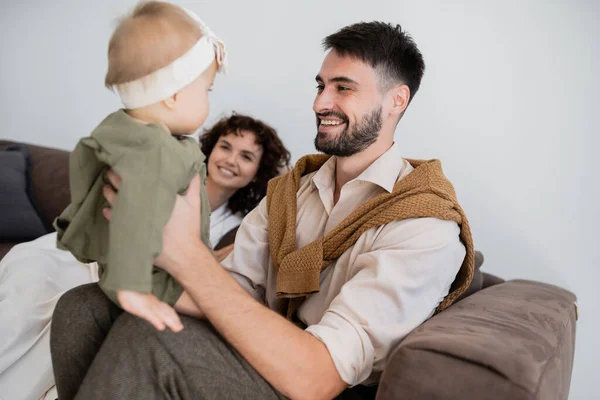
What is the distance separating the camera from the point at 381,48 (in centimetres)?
140

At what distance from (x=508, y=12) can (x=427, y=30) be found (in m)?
0.28

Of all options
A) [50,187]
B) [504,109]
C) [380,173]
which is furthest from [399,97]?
[50,187]

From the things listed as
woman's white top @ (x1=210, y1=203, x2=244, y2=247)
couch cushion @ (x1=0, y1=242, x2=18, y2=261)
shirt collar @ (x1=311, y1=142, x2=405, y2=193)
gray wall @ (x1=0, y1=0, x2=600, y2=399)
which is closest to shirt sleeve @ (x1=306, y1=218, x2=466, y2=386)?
shirt collar @ (x1=311, y1=142, x2=405, y2=193)

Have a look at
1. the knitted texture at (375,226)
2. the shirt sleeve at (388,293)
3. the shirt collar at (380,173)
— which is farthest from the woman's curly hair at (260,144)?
the shirt sleeve at (388,293)

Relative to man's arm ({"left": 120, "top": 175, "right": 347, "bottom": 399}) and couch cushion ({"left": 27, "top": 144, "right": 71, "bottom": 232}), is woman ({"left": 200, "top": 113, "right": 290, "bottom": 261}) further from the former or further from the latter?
man's arm ({"left": 120, "top": 175, "right": 347, "bottom": 399})

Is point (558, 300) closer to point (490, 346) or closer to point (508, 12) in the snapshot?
point (490, 346)

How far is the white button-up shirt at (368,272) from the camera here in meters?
1.02

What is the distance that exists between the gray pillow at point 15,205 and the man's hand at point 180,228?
1439 millimetres

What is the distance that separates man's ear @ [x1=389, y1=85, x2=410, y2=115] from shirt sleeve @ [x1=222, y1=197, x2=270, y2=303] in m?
0.50

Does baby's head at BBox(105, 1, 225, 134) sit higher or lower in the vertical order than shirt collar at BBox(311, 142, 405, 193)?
higher

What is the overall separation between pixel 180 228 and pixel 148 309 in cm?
21

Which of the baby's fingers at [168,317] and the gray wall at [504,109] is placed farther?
the gray wall at [504,109]

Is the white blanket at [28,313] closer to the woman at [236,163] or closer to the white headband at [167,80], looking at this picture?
the woman at [236,163]

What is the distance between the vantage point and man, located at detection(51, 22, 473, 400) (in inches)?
35.7
